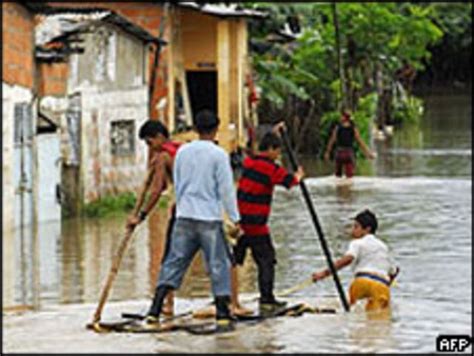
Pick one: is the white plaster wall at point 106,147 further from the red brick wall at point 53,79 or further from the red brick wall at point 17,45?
the red brick wall at point 17,45

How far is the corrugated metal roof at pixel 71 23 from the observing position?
997 inches

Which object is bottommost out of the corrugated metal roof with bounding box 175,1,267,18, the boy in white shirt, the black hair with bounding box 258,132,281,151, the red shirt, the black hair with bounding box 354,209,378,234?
the boy in white shirt

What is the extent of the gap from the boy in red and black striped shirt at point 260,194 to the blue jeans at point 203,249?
75 centimetres

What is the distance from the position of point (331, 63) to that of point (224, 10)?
9.92 meters

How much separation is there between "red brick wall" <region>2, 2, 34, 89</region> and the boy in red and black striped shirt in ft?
32.5

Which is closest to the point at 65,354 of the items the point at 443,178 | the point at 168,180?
the point at 168,180

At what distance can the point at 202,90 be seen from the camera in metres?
42.8

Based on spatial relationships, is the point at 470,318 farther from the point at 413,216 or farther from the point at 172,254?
the point at 413,216

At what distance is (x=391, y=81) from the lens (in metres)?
54.5

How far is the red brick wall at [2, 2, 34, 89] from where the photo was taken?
72.5ft

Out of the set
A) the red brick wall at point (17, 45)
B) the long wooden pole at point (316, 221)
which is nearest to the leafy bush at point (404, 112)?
the red brick wall at point (17, 45)

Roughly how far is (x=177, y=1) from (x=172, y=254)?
21.9 metres

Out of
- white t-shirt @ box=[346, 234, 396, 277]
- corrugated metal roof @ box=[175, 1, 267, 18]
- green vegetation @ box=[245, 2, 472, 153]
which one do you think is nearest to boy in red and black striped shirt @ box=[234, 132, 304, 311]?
white t-shirt @ box=[346, 234, 396, 277]

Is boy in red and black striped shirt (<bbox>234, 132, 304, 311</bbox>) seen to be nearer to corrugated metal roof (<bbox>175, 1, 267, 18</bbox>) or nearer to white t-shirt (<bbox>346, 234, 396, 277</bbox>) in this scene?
white t-shirt (<bbox>346, 234, 396, 277</bbox>)
